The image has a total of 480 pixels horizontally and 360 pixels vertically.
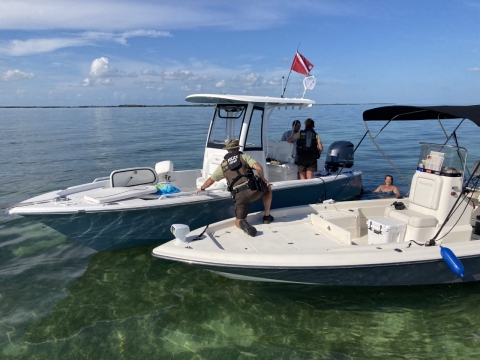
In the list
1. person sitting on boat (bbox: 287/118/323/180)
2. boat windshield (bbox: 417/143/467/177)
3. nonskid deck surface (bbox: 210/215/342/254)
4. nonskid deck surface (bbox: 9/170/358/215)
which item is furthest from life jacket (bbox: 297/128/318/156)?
boat windshield (bbox: 417/143/467/177)

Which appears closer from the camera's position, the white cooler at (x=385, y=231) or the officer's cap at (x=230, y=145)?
the white cooler at (x=385, y=231)

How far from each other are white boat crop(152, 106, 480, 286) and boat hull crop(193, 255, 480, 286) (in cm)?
1

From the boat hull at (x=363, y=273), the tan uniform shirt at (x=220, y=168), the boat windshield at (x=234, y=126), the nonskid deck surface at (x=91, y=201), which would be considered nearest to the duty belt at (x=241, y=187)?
the tan uniform shirt at (x=220, y=168)

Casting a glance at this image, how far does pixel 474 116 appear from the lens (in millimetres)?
4676

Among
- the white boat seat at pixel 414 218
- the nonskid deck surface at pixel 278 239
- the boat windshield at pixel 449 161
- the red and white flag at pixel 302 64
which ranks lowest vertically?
the nonskid deck surface at pixel 278 239

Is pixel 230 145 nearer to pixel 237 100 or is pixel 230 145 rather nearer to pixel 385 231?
pixel 237 100

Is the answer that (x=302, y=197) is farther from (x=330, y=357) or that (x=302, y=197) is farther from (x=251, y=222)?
(x=330, y=357)

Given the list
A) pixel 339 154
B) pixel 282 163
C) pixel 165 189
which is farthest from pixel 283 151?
pixel 165 189

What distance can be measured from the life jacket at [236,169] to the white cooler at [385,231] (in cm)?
→ 188

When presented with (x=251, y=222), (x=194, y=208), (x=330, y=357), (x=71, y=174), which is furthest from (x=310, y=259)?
(x=71, y=174)

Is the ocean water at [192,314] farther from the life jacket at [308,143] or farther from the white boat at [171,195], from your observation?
the life jacket at [308,143]

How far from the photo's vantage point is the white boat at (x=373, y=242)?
4453 mm

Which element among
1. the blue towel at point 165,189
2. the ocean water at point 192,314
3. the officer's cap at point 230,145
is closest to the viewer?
the ocean water at point 192,314

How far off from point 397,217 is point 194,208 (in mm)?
3146
